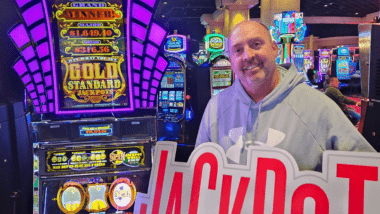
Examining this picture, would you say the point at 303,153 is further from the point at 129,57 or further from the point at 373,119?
the point at 373,119

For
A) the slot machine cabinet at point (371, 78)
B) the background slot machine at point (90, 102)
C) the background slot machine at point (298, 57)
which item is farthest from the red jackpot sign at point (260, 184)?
the background slot machine at point (298, 57)

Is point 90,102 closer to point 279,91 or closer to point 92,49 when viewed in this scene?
point 92,49

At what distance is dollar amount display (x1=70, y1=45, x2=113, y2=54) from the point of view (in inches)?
94.0

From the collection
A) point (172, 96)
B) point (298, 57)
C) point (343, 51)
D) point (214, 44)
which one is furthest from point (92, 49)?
point (343, 51)

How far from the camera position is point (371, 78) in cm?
394

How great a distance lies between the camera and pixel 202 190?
1.16 metres

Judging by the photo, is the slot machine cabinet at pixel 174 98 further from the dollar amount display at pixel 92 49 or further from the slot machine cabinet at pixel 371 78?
the dollar amount display at pixel 92 49

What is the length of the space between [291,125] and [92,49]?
64.7 inches

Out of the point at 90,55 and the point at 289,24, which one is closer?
the point at 90,55

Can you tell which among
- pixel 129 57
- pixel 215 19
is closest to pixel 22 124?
pixel 129 57

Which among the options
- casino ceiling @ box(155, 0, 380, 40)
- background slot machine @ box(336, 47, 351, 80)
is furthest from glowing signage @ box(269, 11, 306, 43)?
background slot machine @ box(336, 47, 351, 80)

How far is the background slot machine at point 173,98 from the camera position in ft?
19.8

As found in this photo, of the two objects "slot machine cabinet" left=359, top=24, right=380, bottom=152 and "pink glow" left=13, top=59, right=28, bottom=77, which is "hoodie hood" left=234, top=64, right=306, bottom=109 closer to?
"pink glow" left=13, top=59, right=28, bottom=77

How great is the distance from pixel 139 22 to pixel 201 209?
169 cm
